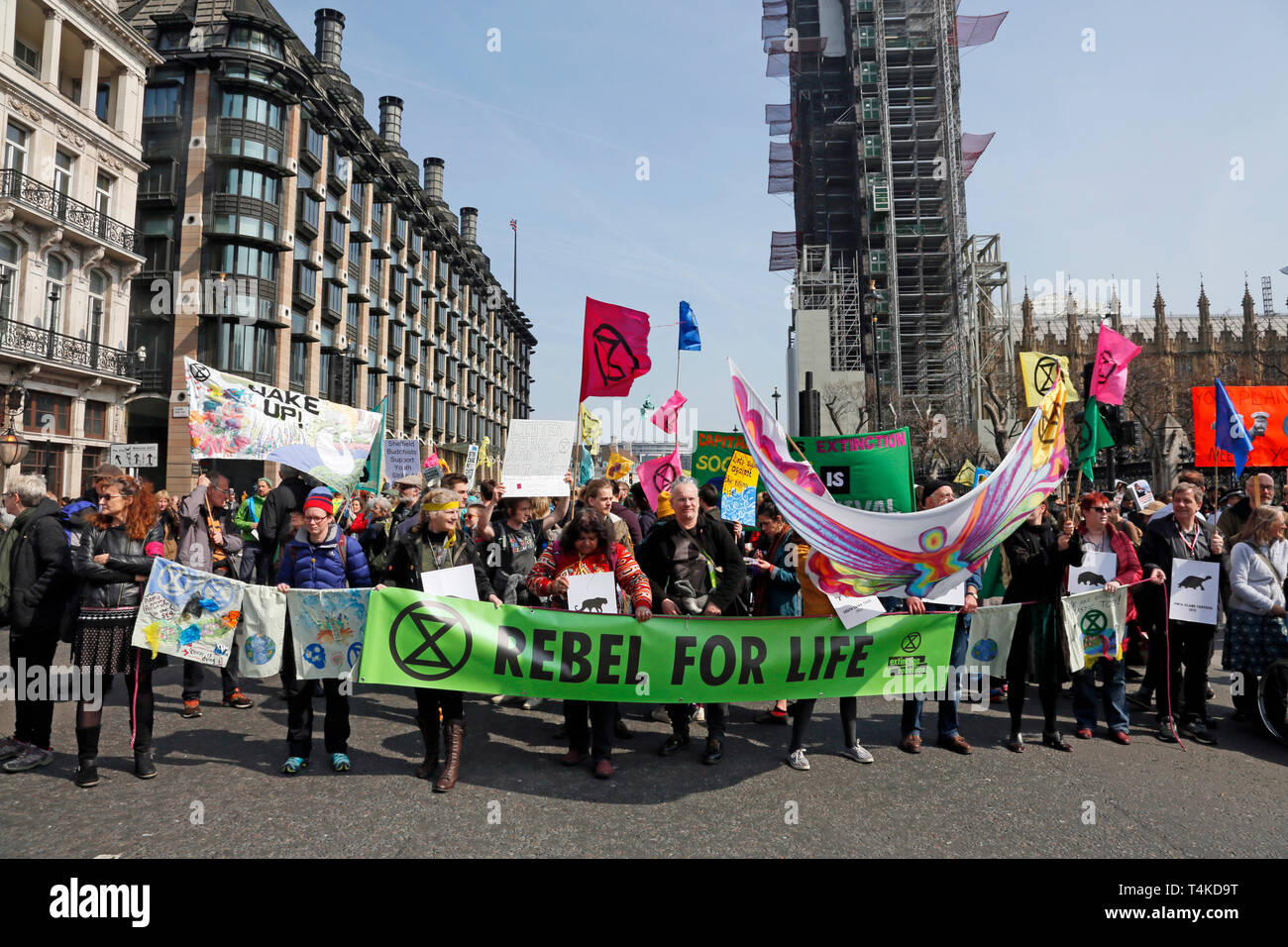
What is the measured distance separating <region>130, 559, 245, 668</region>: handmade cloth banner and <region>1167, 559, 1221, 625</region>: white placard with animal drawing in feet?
25.1

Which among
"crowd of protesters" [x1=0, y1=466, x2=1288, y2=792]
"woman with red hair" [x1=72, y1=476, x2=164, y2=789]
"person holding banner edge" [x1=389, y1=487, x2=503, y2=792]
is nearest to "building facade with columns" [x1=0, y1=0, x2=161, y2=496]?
"crowd of protesters" [x1=0, y1=466, x2=1288, y2=792]

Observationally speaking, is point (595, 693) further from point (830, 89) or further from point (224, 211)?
point (830, 89)

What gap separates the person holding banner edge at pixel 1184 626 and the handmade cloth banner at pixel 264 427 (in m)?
8.05

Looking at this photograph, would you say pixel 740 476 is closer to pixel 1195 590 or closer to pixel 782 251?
pixel 1195 590

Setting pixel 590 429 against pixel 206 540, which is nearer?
pixel 206 540

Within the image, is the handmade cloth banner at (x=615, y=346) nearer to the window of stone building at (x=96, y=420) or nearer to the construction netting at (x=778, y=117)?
the window of stone building at (x=96, y=420)

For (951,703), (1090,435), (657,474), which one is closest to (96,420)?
(657,474)

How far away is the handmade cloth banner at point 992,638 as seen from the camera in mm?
6102

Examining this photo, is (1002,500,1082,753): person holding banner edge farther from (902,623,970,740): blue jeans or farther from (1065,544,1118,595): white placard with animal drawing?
(902,623,970,740): blue jeans

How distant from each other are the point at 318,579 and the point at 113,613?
1335mm

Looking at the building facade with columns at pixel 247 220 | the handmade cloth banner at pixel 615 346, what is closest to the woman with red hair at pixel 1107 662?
the handmade cloth banner at pixel 615 346

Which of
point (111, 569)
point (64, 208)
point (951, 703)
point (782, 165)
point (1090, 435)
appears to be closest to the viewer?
point (111, 569)

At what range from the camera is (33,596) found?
5.36m
